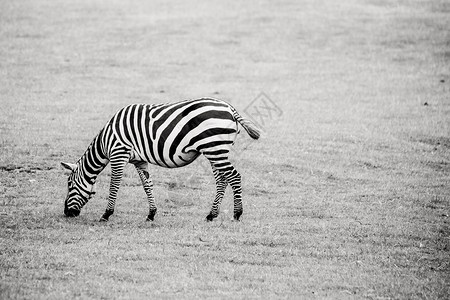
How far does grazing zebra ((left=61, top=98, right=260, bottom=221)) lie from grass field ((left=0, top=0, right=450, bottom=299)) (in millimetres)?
683

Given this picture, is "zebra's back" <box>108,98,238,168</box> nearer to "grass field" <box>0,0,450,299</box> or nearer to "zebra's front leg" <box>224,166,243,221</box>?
"zebra's front leg" <box>224,166,243,221</box>

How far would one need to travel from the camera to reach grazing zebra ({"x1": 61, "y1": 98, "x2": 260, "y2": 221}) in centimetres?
1273

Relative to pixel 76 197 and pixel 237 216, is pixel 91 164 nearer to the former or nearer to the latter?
pixel 76 197

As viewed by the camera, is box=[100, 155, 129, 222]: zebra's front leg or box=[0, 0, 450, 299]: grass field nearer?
box=[0, 0, 450, 299]: grass field

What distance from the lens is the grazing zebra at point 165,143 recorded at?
41.8 feet

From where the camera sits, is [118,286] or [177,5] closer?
[118,286]

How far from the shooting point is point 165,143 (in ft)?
42.6

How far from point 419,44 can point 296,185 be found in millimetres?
19096

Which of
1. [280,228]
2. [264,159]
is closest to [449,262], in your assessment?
[280,228]

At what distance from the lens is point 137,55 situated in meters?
30.9

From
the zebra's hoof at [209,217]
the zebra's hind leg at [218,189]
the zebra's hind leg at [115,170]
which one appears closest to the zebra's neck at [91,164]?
the zebra's hind leg at [115,170]

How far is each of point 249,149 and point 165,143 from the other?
6973 millimetres

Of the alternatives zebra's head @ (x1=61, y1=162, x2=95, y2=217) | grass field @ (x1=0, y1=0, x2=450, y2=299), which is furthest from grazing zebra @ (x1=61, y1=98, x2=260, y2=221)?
grass field @ (x1=0, y1=0, x2=450, y2=299)

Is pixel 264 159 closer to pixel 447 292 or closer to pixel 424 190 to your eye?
pixel 424 190
